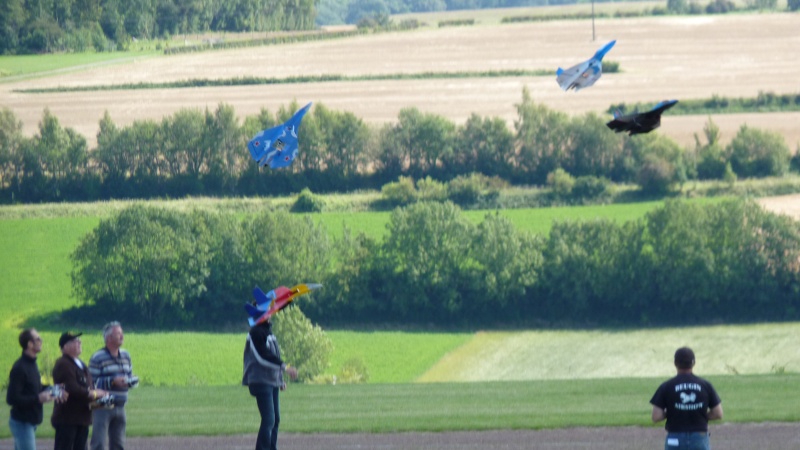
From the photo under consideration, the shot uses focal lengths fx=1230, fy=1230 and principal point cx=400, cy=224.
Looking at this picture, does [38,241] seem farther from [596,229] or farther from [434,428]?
[434,428]

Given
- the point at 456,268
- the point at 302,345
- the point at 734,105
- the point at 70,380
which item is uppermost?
the point at 70,380

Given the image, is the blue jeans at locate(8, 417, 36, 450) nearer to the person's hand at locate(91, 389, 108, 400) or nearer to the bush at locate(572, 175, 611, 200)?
the person's hand at locate(91, 389, 108, 400)

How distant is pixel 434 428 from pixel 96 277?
35049 mm

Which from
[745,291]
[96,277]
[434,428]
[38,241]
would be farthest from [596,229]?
[434,428]

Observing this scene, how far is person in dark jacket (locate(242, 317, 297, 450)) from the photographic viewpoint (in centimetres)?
1416

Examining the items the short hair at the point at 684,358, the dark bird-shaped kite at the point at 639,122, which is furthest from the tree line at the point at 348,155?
the short hair at the point at 684,358

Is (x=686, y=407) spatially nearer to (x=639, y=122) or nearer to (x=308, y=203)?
(x=639, y=122)

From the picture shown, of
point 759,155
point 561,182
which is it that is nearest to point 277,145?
point 561,182

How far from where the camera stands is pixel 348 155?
199 ft

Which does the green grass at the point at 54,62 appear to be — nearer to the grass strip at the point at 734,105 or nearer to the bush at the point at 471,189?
the bush at the point at 471,189

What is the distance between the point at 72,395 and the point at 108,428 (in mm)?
1007

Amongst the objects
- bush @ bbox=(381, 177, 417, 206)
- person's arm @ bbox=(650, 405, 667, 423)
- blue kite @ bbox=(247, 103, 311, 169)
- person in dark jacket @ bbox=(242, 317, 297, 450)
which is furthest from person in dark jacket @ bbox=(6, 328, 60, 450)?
bush @ bbox=(381, 177, 417, 206)

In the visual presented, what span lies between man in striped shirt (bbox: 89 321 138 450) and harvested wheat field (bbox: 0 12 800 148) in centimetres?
4927

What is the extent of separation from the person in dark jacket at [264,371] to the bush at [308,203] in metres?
42.0
